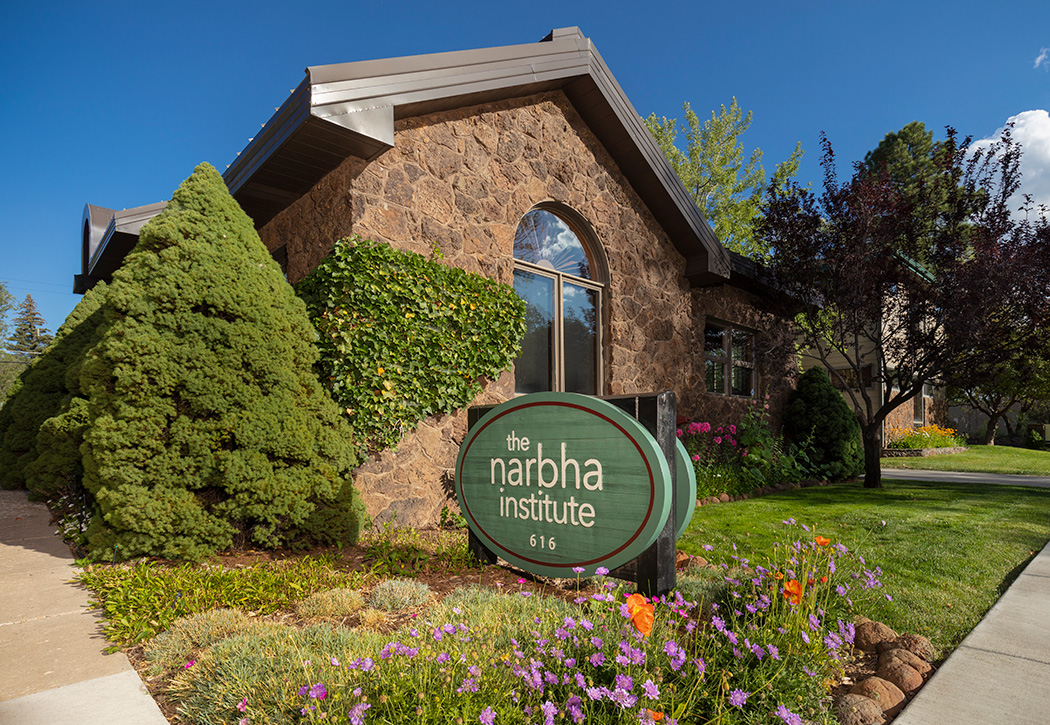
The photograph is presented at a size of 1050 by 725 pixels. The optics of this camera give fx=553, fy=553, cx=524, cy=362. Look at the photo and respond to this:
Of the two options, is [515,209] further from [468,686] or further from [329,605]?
[468,686]

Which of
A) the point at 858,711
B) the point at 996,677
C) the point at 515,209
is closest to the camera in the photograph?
the point at 858,711

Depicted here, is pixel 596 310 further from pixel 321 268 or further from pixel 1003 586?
pixel 1003 586

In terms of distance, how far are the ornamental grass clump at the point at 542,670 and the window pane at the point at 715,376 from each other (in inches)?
311

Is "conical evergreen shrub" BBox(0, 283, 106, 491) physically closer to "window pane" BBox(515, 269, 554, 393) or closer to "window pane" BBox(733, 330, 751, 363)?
"window pane" BBox(515, 269, 554, 393)

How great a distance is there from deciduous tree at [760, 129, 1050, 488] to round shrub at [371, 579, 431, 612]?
26.8 ft

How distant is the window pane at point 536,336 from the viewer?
7051mm

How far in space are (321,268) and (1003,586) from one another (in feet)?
19.8

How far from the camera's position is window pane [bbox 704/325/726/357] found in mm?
10547

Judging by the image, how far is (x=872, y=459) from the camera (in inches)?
372

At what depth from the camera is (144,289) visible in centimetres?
423

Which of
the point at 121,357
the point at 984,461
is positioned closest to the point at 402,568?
the point at 121,357

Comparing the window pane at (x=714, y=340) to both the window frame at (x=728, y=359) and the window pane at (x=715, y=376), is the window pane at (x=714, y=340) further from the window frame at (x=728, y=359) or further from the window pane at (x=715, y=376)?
the window pane at (x=715, y=376)

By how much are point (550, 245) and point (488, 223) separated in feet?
4.04

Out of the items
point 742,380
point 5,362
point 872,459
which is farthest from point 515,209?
point 5,362
